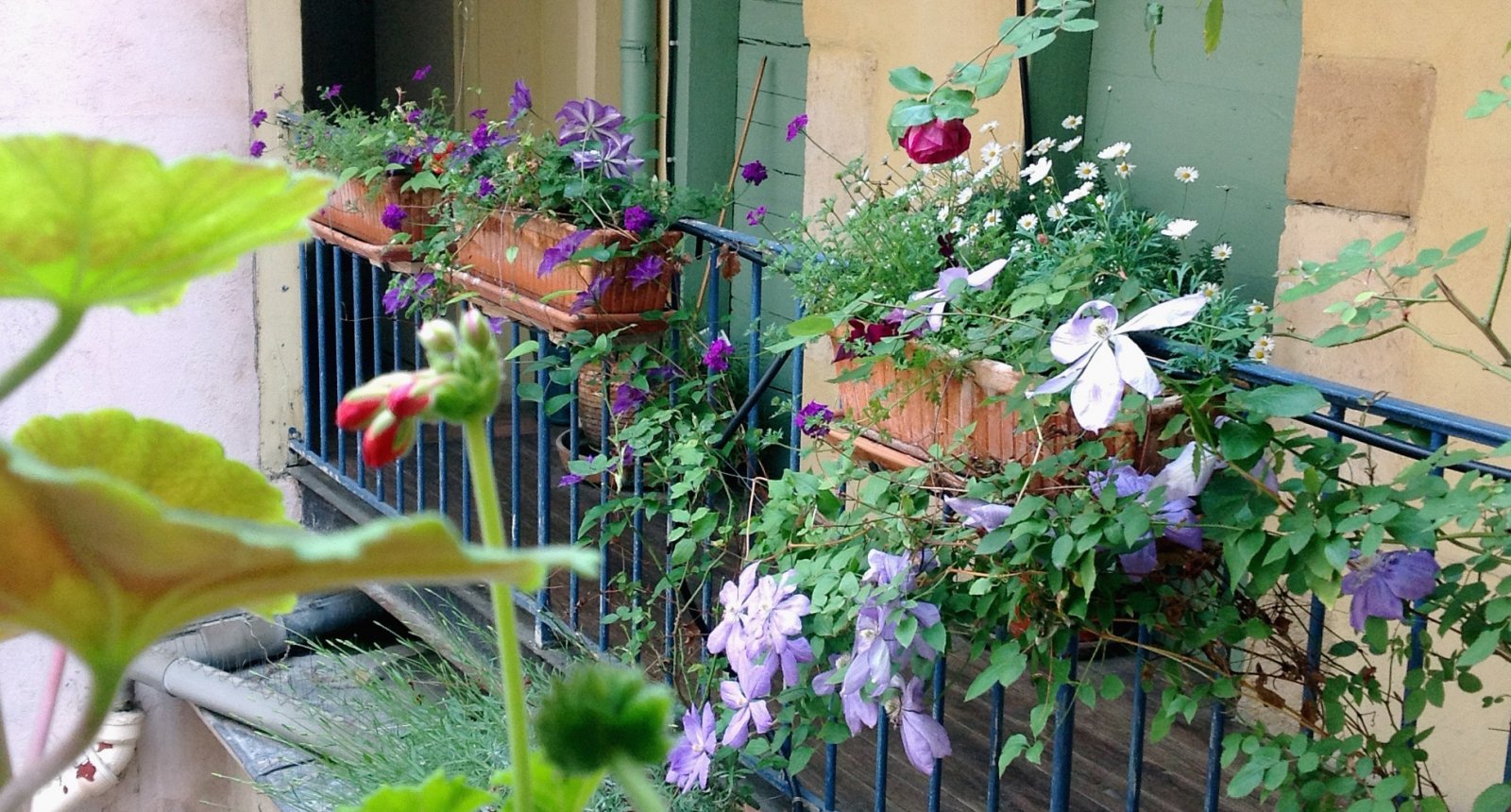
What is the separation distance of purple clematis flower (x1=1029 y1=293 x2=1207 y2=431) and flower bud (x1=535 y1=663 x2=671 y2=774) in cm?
126

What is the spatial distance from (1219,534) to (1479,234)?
0.44 meters

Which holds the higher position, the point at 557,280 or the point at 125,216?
the point at 125,216

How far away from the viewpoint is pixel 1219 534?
171 centimetres

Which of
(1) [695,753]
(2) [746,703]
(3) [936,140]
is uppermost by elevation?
(3) [936,140]

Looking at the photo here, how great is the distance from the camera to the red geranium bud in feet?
6.32

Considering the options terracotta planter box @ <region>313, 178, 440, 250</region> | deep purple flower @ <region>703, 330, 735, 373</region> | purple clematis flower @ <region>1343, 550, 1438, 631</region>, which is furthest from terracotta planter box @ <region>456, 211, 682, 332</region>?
purple clematis flower @ <region>1343, 550, 1438, 631</region>

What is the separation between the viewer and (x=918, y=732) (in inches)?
80.9

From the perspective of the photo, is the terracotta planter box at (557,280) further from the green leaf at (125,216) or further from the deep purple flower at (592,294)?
the green leaf at (125,216)

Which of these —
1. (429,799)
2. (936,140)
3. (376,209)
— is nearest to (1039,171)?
(936,140)

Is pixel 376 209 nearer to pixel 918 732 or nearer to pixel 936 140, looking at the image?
pixel 936 140

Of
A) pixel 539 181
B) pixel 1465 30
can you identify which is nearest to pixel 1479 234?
pixel 1465 30

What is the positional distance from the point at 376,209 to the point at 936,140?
209 cm

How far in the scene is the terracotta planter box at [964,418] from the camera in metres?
1.85

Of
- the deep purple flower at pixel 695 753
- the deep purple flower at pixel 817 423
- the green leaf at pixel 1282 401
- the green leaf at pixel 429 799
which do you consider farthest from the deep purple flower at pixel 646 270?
the green leaf at pixel 429 799
